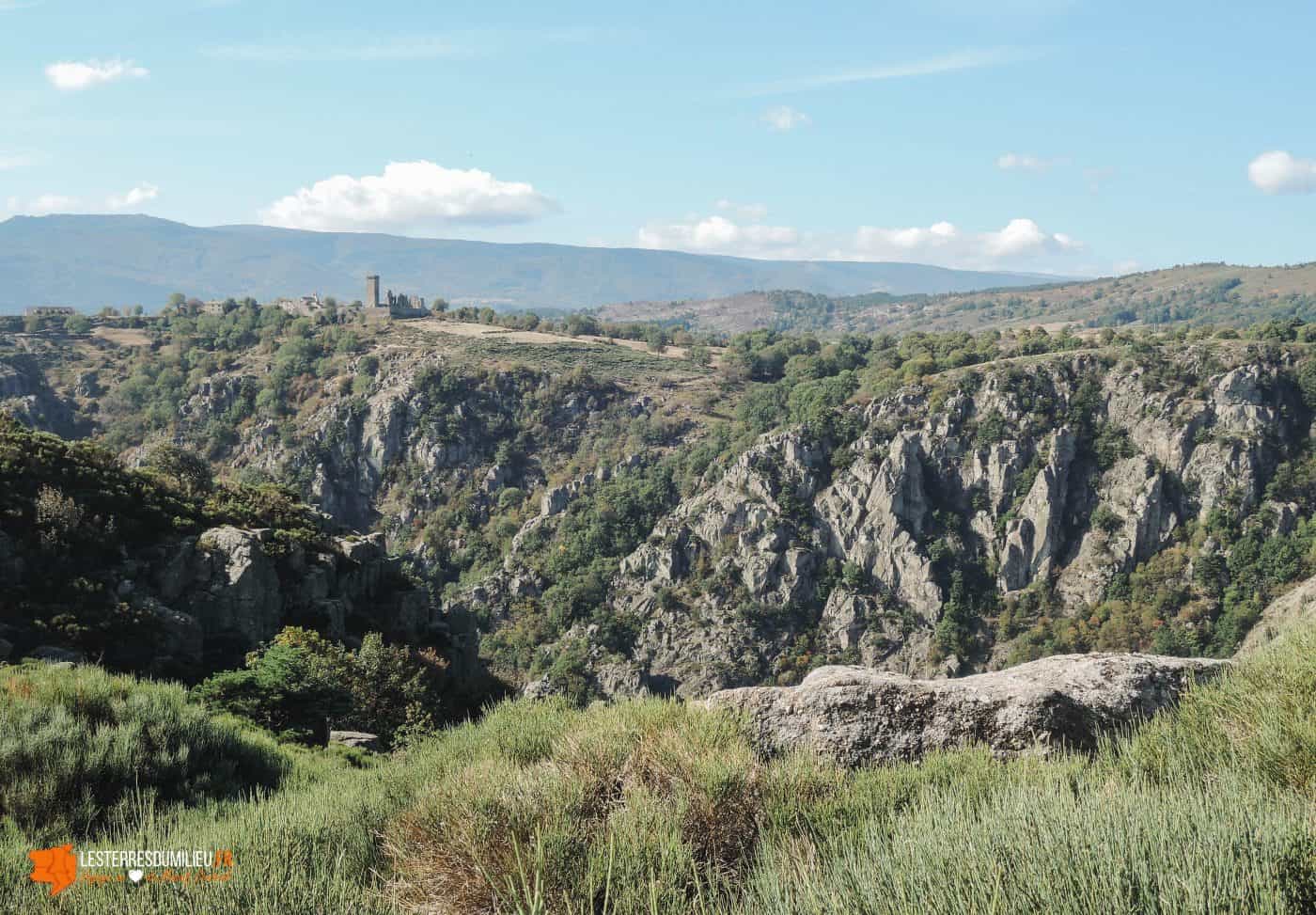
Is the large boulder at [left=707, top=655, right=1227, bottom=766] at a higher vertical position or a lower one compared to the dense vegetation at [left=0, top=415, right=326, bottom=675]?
higher

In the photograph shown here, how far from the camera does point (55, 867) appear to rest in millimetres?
5203

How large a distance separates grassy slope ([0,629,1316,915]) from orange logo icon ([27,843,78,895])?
5.0 inches

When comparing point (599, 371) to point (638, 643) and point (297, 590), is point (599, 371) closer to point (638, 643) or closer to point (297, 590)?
point (638, 643)

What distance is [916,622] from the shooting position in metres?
88.8

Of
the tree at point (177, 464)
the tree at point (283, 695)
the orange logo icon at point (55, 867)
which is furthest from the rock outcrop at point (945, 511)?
the orange logo icon at point (55, 867)

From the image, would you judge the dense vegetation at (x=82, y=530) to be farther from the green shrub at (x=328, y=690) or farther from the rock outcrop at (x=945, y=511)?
the rock outcrop at (x=945, y=511)

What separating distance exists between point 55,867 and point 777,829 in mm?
4438

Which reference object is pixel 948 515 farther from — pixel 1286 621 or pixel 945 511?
pixel 1286 621

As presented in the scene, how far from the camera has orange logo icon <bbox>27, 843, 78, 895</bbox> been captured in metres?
5.00

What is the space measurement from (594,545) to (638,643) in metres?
12.8

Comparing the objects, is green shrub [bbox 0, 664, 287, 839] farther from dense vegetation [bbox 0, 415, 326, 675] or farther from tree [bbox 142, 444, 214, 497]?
tree [bbox 142, 444, 214, 497]

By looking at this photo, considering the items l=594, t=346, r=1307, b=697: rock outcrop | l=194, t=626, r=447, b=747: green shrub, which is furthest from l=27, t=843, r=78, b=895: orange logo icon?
l=594, t=346, r=1307, b=697: rock outcrop

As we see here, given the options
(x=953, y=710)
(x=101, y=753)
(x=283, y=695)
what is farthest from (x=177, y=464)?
(x=953, y=710)

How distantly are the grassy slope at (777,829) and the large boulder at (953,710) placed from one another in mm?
451
